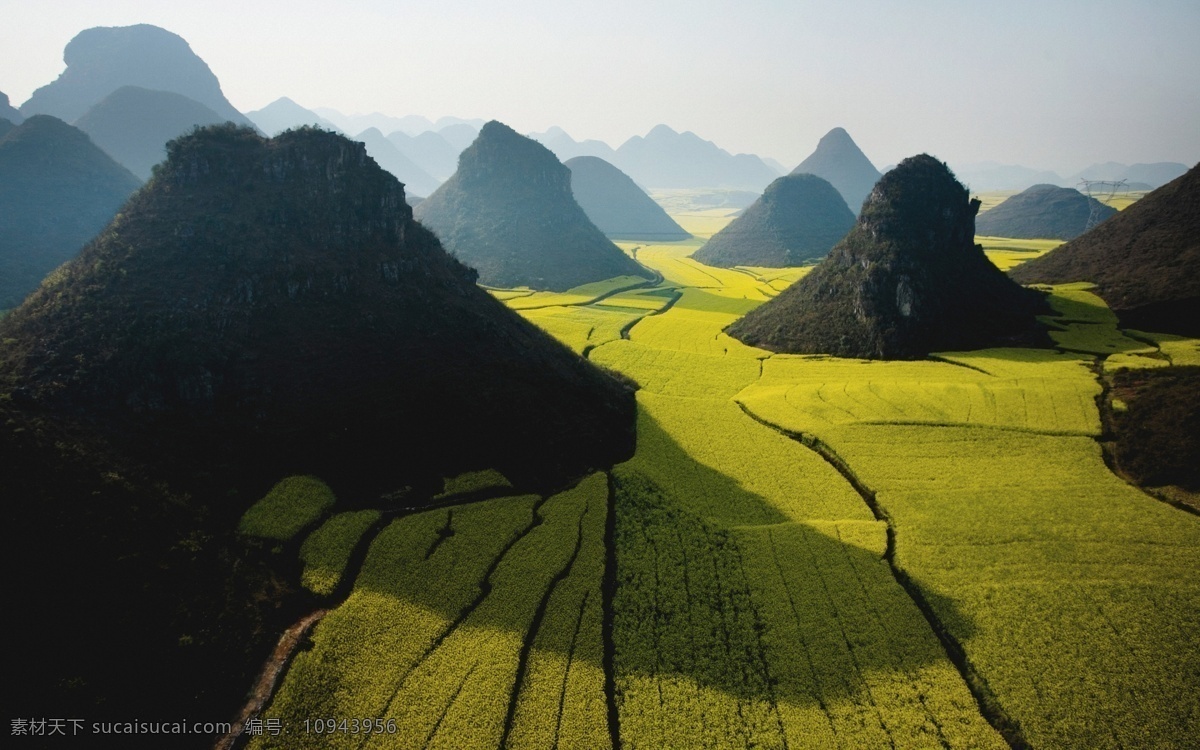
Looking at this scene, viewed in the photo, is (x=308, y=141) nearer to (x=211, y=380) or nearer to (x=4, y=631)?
(x=211, y=380)

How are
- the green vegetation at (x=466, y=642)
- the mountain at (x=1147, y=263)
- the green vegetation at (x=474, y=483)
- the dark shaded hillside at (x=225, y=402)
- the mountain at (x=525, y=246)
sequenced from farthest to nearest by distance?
the mountain at (x=525, y=246), the mountain at (x=1147, y=263), the green vegetation at (x=474, y=483), the dark shaded hillside at (x=225, y=402), the green vegetation at (x=466, y=642)

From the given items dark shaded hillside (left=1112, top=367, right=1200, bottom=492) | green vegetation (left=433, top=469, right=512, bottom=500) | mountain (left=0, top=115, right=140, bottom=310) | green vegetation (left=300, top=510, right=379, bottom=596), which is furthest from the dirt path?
mountain (left=0, top=115, right=140, bottom=310)

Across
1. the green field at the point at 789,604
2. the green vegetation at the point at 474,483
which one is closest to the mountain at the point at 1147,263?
the green field at the point at 789,604

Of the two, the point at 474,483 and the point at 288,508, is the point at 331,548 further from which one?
the point at 474,483

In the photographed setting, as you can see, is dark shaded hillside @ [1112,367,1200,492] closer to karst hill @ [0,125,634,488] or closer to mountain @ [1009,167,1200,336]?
mountain @ [1009,167,1200,336]

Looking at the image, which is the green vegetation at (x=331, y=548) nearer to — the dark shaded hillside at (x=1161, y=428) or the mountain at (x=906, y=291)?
the dark shaded hillside at (x=1161, y=428)
